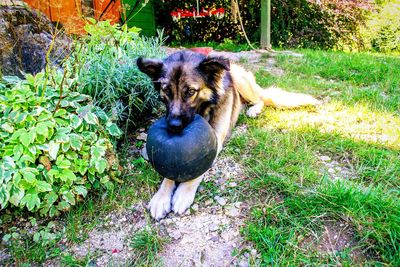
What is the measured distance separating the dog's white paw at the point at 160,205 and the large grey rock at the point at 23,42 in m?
1.80

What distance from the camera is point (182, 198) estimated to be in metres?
2.49

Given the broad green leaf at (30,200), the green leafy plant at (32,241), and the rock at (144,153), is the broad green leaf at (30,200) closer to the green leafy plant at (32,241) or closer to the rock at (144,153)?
the green leafy plant at (32,241)

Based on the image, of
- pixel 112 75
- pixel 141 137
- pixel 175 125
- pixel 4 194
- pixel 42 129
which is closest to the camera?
pixel 4 194

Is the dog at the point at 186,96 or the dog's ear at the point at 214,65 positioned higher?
the dog's ear at the point at 214,65

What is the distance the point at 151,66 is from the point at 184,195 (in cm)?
110

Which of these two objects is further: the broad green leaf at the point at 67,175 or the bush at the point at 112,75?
the bush at the point at 112,75

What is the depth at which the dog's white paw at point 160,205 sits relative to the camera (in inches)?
95.4

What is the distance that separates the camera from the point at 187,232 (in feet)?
7.60

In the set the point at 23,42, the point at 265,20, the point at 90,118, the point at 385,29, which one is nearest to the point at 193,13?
the point at 265,20

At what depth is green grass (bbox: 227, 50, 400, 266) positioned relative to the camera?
2037 millimetres

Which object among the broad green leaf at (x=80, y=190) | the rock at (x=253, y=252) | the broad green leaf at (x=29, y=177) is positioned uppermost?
the broad green leaf at (x=29, y=177)

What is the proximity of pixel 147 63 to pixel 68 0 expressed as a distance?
193 inches

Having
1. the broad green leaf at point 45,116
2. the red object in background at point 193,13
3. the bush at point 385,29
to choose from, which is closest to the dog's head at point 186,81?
the broad green leaf at point 45,116

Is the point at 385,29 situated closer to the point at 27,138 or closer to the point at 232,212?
the point at 232,212
